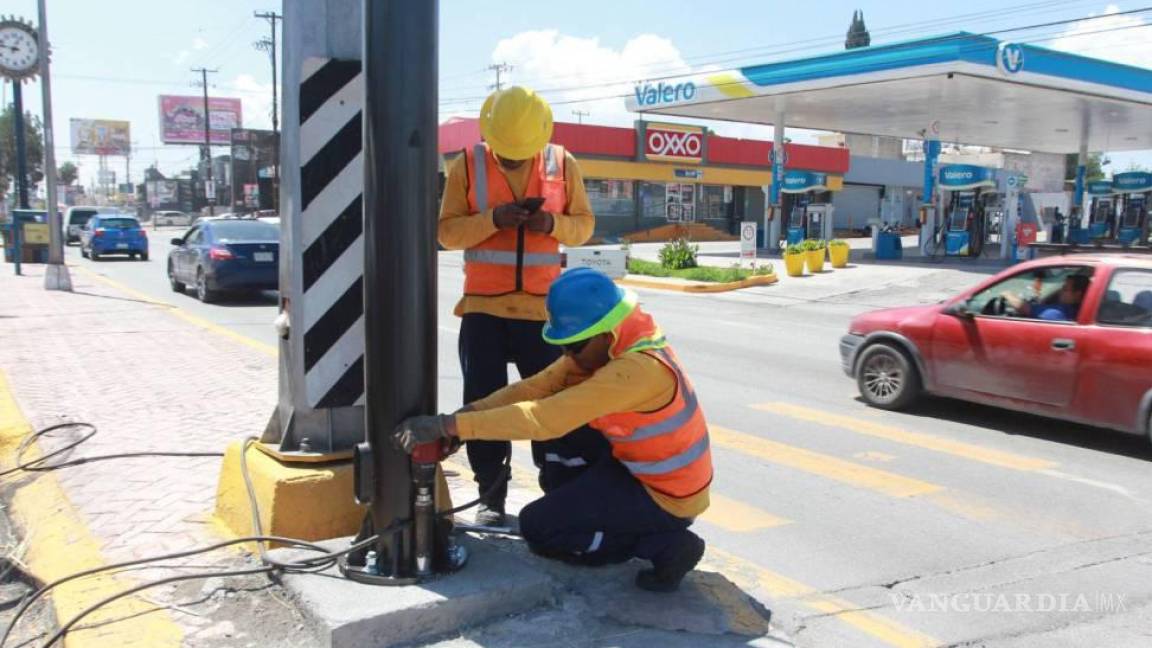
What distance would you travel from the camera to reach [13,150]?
6675 cm

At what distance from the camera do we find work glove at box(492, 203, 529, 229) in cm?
362

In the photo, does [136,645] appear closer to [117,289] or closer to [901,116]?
[117,289]

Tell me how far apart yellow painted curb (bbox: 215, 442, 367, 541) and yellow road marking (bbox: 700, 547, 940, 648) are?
1613 mm

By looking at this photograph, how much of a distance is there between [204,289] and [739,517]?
1293cm

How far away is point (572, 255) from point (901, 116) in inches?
748

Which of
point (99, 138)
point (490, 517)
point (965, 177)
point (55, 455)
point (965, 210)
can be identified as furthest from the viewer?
point (99, 138)

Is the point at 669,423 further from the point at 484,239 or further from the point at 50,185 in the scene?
the point at 50,185

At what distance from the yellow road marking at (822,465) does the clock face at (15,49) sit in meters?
18.8

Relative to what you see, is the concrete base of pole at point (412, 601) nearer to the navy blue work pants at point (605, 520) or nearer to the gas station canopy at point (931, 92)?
the navy blue work pants at point (605, 520)

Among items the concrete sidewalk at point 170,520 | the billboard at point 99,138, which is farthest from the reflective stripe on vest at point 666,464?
the billboard at point 99,138

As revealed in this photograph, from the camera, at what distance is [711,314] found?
1538cm

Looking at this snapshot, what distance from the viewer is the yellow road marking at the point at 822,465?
215 inches

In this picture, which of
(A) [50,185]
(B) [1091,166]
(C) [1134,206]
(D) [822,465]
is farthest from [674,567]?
(B) [1091,166]

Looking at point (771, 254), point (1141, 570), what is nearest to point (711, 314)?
point (1141, 570)
